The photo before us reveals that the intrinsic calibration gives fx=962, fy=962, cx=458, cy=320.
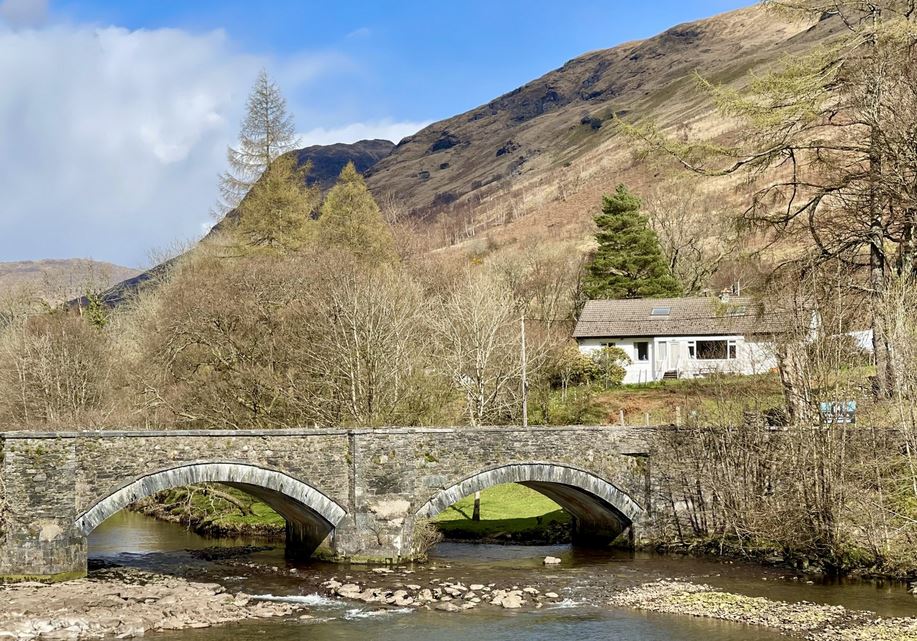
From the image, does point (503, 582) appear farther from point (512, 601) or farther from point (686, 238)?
point (686, 238)

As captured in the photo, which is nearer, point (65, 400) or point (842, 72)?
point (842, 72)

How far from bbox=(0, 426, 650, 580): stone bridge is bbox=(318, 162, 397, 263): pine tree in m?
23.3

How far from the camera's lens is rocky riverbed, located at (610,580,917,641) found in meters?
19.4

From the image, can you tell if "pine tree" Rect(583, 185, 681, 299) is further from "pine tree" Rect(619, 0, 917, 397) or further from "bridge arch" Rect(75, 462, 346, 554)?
"bridge arch" Rect(75, 462, 346, 554)

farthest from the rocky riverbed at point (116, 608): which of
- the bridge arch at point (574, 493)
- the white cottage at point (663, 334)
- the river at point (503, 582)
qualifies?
the white cottage at point (663, 334)

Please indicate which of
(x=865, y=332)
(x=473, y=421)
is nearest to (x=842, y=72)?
(x=865, y=332)

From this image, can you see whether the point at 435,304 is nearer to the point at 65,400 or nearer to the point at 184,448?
the point at 65,400

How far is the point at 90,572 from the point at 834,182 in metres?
24.1

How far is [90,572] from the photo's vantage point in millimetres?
25812

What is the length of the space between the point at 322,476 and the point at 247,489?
3.89 meters

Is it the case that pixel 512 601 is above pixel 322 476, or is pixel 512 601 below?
below

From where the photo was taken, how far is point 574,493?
30.8 m

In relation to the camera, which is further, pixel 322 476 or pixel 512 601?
pixel 322 476

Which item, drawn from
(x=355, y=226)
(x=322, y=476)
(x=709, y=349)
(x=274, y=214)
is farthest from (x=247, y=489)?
(x=709, y=349)
